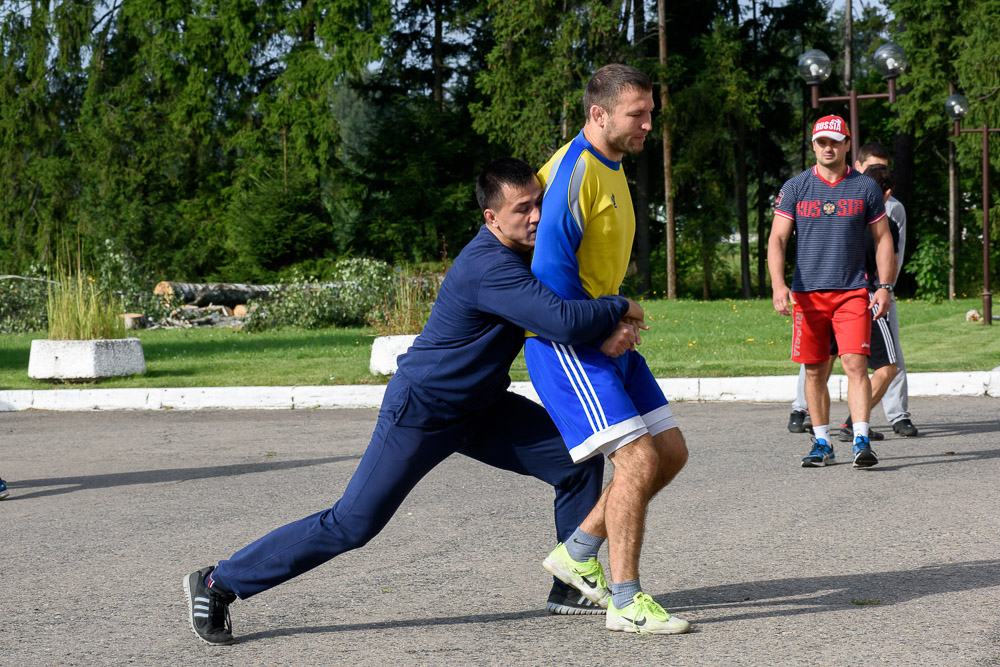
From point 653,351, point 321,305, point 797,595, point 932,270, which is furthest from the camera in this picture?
point 932,270

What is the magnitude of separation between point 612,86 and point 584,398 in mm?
1033

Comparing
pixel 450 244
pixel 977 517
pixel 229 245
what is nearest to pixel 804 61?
pixel 977 517

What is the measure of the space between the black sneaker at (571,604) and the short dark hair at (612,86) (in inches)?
65.1

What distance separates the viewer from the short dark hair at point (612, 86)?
12.2 feet

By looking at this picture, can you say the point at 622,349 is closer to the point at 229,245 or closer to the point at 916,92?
the point at 916,92

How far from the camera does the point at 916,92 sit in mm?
32312

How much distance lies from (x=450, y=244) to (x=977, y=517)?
32.0 m

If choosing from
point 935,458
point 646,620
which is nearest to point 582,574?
point 646,620

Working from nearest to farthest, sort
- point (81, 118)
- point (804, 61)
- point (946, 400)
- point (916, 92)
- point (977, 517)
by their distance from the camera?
point (977, 517) < point (946, 400) < point (804, 61) < point (916, 92) < point (81, 118)

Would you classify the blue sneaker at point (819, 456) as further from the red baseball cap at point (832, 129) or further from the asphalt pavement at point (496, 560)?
the red baseball cap at point (832, 129)

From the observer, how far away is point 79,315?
1238cm

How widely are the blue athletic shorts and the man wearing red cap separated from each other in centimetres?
345

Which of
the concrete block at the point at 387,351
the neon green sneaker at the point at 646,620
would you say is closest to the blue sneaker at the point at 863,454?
the neon green sneaker at the point at 646,620

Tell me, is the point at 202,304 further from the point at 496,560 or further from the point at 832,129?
the point at 496,560
